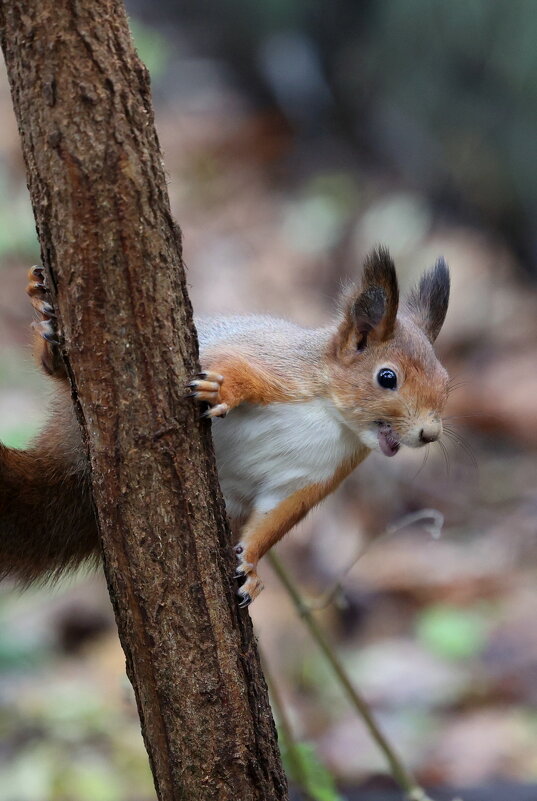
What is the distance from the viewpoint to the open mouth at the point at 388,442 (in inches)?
102

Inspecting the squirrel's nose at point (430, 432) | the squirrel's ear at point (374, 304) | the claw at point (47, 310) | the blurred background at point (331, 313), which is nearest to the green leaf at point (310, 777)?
the blurred background at point (331, 313)

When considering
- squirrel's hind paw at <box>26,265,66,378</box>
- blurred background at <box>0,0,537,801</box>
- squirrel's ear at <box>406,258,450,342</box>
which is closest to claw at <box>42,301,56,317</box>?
squirrel's hind paw at <box>26,265,66,378</box>

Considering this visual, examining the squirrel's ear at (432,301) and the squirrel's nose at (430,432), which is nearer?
the squirrel's nose at (430,432)

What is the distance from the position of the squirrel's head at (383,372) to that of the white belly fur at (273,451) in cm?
9

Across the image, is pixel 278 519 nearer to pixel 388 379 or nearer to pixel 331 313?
pixel 388 379

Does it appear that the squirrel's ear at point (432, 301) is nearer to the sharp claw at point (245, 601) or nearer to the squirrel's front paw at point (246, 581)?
the squirrel's front paw at point (246, 581)

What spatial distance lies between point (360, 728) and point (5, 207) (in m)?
4.48

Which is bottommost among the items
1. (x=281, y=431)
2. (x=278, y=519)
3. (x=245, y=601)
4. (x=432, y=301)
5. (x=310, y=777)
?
(x=310, y=777)

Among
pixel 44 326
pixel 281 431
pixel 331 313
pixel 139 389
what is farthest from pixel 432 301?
pixel 139 389

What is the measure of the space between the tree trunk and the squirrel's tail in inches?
24.3

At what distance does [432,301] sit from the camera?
2906 mm

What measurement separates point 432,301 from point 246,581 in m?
1.08

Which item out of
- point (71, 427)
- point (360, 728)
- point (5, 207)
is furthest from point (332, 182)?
point (71, 427)

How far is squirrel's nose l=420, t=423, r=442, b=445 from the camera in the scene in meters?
2.52
